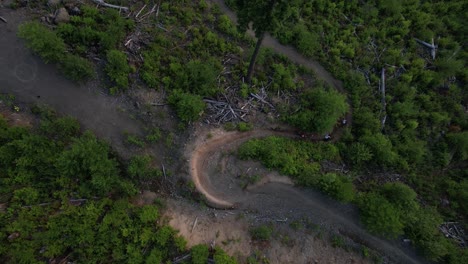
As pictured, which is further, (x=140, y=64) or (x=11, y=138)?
(x=140, y=64)

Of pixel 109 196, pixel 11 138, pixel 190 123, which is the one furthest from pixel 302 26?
pixel 11 138

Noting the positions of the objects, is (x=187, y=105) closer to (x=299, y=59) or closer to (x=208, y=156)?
(x=208, y=156)

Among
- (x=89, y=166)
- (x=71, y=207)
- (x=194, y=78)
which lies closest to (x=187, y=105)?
(x=194, y=78)

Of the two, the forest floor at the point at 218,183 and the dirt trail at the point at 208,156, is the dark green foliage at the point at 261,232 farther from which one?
the dirt trail at the point at 208,156

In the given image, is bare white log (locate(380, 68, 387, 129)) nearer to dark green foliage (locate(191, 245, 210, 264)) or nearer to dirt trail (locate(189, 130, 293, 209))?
dirt trail (locate(189, 130, 293, 209))

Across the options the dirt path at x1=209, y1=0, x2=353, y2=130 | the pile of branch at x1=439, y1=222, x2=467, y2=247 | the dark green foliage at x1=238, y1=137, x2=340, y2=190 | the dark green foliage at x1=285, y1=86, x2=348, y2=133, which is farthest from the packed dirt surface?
the dirt path at x1=209, y1=0, x2=353, y2=130

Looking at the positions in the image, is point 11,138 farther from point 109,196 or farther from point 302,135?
point 302,135
